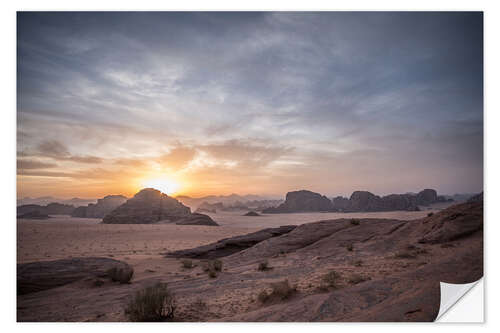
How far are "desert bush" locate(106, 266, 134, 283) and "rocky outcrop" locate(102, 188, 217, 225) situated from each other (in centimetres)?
2274

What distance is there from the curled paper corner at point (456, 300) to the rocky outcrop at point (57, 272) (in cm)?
826

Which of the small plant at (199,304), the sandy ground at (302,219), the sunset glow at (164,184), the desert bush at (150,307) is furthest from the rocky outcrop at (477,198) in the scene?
the sandy ground at (302,219)

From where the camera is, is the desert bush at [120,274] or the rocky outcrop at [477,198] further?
the desert bush at [120,274]

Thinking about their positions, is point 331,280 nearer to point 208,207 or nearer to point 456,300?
point 456,300

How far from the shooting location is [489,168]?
632 centimetres

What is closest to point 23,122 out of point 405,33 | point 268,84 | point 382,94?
point 268,84

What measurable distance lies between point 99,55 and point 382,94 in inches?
321

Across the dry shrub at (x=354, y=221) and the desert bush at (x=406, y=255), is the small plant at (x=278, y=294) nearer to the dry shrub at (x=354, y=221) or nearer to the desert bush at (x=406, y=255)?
the desert bush at (x=406, y=255)

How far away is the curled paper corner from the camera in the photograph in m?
4.61

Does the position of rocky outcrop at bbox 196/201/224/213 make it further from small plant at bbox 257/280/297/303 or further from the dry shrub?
small plant at bbox 257/280/297/303

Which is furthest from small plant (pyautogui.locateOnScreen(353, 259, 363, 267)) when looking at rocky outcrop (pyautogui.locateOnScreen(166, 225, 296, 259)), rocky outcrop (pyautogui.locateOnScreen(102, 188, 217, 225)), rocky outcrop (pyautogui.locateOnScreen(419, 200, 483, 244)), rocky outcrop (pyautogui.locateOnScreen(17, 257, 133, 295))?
rocky outcrop (pyautogui.locateOnScreen(102, 188, 217, 225))

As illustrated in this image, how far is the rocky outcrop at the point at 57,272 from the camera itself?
22.0 ft
